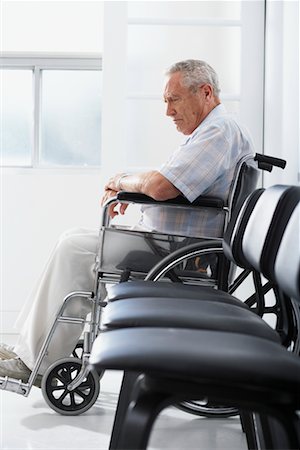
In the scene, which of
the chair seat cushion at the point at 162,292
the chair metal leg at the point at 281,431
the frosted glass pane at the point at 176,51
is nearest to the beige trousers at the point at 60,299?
the chair seat cushion at the point at 162,292

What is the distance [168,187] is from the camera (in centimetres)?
261

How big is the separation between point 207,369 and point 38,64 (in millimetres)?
4165

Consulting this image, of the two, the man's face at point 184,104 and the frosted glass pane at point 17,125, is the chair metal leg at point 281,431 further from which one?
the frosted glass pane at point 17,125

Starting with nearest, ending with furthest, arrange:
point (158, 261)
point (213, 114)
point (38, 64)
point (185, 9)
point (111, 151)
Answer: point (158, 261), point (213, 114), point (111, 151), point (185, 9), point (38, 64)

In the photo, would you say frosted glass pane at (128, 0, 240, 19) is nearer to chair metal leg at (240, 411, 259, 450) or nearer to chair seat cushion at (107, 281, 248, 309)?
chair seat cushion at (107, 281, 248, 309)

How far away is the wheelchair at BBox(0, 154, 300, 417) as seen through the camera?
251 cm

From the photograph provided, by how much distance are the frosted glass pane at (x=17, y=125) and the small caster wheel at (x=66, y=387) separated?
269 centimetres

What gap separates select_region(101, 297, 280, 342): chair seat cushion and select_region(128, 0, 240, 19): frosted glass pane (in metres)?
2.37

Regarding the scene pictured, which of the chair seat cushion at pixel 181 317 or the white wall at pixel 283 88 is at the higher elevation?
the white wall at pixel 283 88

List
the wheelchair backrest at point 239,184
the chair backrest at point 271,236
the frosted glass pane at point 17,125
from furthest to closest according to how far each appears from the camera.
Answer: the frosted glass pane at point 17,125, the wheelchair backrest at point 239,184, the chair backrest at point 271,236

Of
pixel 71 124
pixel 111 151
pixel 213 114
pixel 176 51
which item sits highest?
pixel 176 51

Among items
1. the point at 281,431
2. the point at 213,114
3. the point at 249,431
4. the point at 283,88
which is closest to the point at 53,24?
the point at 283,88

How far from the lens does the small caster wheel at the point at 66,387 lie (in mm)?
2693

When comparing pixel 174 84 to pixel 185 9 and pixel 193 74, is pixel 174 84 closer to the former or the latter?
pixel 193 74
